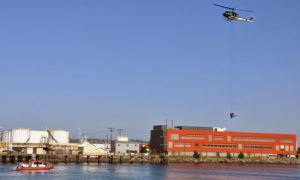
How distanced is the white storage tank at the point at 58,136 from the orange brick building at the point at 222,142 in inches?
1506

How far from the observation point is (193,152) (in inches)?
7003

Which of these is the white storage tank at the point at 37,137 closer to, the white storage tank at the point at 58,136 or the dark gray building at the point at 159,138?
the white storage tank at the point at 58,136

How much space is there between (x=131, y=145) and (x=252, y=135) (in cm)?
5489

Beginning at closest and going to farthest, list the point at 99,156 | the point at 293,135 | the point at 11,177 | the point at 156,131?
1. the point at 11,177
2. the point at 99,156
3. the point at 156,131
4. the point at 293,135

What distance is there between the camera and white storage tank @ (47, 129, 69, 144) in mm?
178500

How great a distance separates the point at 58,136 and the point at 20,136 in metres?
15.8

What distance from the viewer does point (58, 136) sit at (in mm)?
181250

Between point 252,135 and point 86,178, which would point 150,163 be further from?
point 86,178

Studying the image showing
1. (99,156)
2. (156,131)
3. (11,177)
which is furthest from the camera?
(156,131)

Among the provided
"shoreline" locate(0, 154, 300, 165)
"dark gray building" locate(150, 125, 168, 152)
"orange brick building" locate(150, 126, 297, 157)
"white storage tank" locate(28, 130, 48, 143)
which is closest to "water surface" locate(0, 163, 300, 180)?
"shoreline" locate(0, 154, 300, 165)

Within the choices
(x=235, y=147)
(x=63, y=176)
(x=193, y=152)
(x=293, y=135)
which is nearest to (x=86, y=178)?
(x=63, y=176)

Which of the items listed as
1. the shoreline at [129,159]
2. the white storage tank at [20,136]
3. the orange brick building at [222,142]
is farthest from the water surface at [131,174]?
the orange brick building at [222,142]

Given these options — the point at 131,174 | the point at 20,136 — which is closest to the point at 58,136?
the point at 20,136

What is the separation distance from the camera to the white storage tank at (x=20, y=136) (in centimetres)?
17412
